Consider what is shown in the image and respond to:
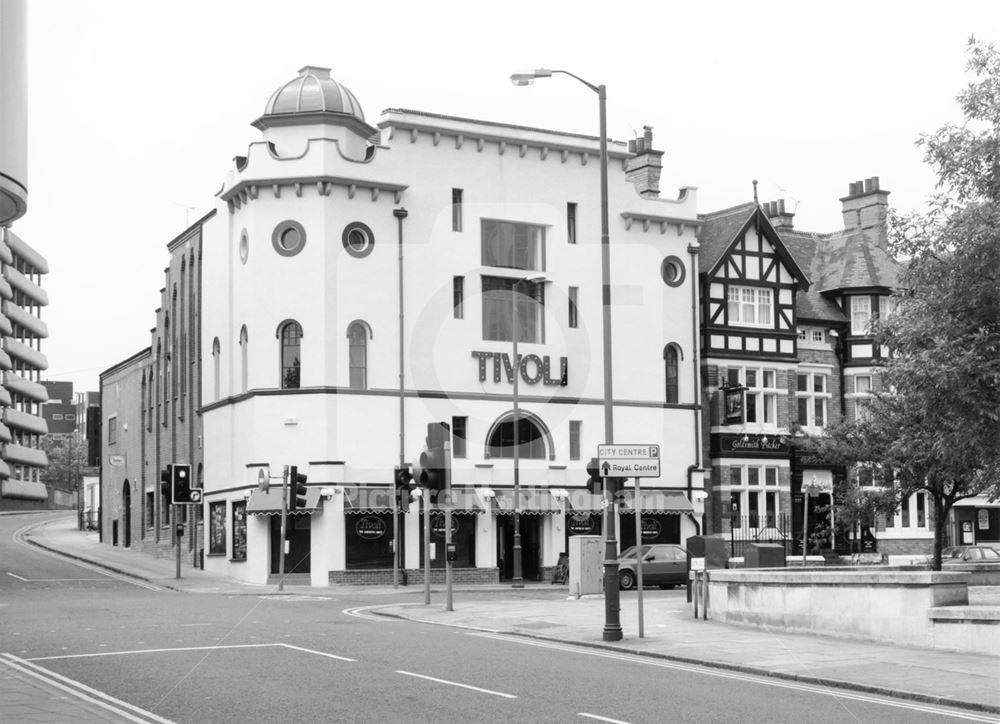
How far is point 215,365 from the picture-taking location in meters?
50.0

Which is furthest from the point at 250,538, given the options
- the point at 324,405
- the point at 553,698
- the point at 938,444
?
the point at 553,698

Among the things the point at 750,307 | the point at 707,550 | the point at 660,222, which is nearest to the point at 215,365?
the point at 660,222

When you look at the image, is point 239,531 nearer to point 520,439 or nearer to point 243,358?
point 243,358

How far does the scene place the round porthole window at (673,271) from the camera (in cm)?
5241

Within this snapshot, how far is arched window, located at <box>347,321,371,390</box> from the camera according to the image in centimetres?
4625

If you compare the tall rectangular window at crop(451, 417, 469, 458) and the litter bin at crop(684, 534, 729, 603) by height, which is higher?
the tall rectangular window at crop(451, 417, 469, 458)

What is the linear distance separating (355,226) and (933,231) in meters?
25.7

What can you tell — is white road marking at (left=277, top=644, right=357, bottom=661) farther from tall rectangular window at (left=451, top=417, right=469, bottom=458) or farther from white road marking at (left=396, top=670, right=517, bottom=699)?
tall rectangular window at (left=451, top=417, right=469, bottom=458)

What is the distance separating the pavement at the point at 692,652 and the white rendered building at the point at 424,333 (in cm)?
809

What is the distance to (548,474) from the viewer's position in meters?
49.0

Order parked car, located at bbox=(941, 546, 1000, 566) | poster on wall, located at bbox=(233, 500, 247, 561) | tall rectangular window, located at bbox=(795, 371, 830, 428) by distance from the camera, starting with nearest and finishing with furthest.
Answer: parked car, located at bbox=(941, 546, 1000, 566)
poster on wall, located at bbox=(233, 500, 247, 561)
tall rectangular window, located at bbox=(795, 371, 830, 428)

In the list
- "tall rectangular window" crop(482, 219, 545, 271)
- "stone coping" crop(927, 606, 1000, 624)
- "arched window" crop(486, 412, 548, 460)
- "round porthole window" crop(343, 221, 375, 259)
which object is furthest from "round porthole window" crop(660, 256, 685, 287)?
"stone coping" crop(927, 606, 1000, 624)

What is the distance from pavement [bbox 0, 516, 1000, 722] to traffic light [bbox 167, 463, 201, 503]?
7916mm

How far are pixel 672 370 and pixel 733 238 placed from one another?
223 inches
